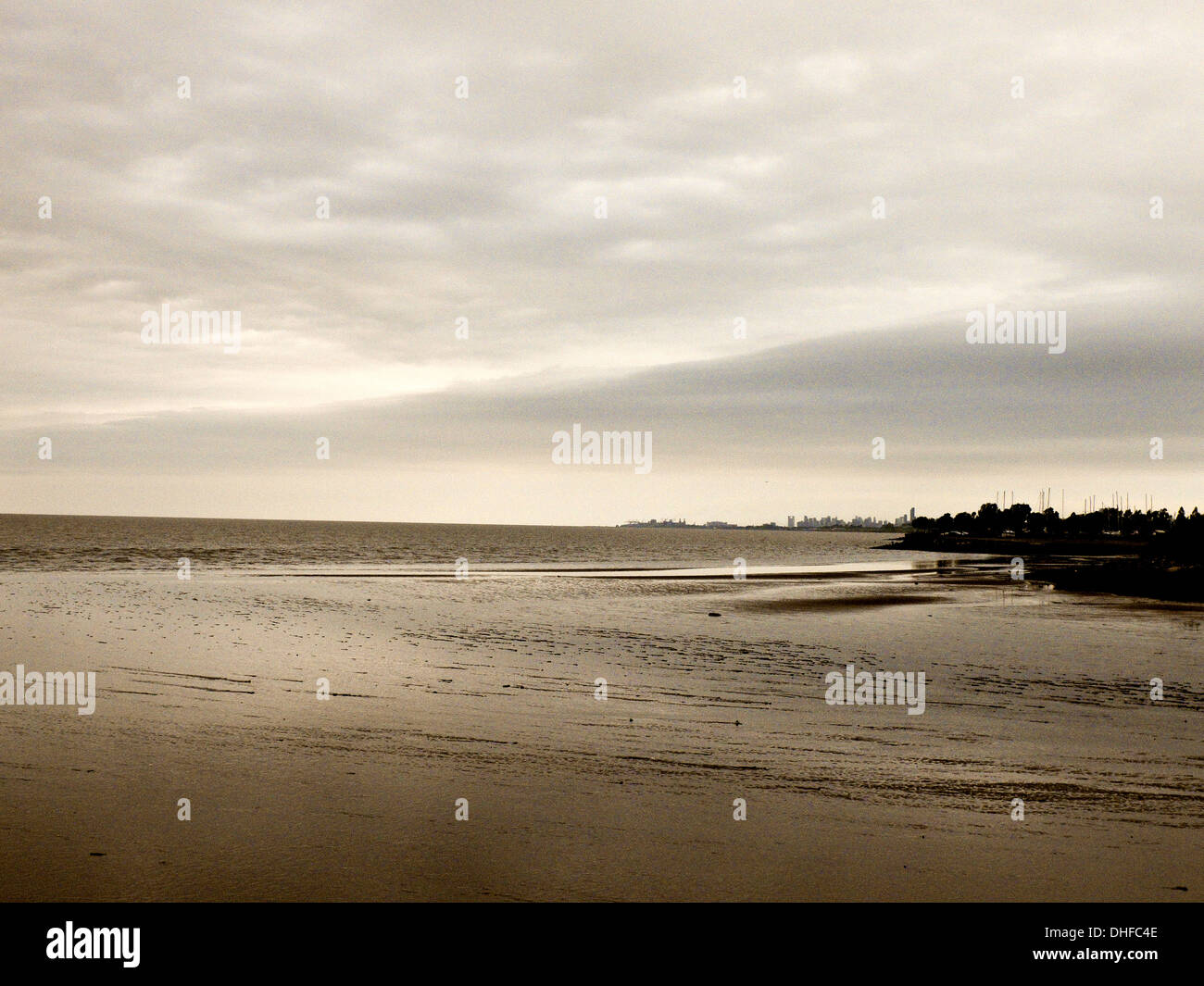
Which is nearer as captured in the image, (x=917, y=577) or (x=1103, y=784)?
(x=1103, y=784)

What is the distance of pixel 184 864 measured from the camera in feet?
28.8

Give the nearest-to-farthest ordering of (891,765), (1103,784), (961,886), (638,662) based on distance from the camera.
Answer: (961,886), (1103,784), (891,765), (638,662)

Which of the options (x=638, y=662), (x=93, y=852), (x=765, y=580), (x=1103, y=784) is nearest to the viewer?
(x=93, y=852)

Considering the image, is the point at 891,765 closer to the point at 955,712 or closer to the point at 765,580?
the point at 955,712

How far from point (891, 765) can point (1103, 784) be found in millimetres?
2799

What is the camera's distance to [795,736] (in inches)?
585

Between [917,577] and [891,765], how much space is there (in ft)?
194

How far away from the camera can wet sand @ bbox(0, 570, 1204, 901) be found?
8.67m

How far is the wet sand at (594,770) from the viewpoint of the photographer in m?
8.67

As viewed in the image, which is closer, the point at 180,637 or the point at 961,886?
the point at 961,886

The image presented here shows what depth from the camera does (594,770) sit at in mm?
12531
